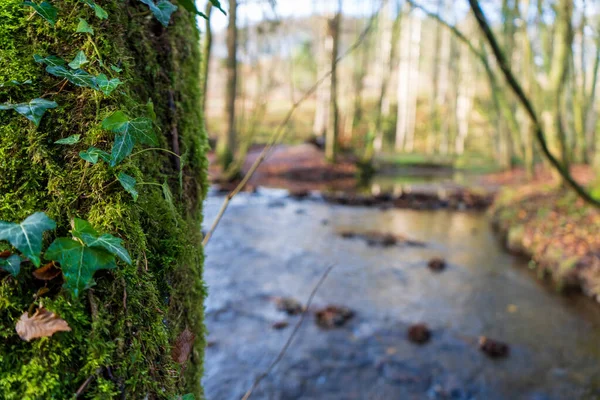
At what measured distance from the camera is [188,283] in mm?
1111

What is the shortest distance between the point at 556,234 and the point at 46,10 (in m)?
9.34

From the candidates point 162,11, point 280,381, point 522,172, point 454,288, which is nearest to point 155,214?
point 162,11

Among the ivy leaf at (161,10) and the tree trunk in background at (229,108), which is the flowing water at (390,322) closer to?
the ivy leaf at (161,10)

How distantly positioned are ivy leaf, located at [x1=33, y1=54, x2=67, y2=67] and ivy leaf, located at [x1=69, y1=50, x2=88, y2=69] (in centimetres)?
3

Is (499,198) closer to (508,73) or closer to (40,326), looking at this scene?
(508,73)

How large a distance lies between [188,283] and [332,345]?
4.24 meters

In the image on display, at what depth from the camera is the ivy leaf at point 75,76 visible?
3.00 feet

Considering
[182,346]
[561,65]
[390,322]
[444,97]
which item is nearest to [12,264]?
[182,346]

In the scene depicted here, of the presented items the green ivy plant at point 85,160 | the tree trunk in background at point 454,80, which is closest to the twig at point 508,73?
the green ivy plant at point 85,160

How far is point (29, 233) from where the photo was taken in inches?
30.1

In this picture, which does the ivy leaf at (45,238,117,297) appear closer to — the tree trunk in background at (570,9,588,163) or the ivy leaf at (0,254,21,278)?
the ivy leaf at (0,254,21,278)

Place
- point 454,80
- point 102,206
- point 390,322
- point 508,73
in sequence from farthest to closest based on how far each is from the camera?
1. point 454,80
2. point 390,322
3. point 508,73
4. point 102,206

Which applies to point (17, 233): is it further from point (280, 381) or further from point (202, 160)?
point (280, 381)

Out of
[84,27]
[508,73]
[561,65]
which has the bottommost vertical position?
[84,27]
